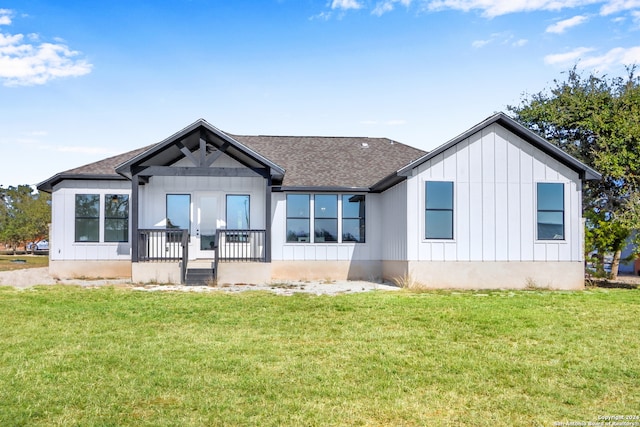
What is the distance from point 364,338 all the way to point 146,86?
12897mm

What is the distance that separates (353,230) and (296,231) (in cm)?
187

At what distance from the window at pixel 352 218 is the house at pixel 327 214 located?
0.11ft

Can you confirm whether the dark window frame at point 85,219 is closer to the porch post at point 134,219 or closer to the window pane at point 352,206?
the porch post at point 134,219

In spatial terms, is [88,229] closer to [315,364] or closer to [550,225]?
[315,364]

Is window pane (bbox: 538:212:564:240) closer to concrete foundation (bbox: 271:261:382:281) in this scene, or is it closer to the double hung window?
concrete foundation (bbox: 271:261:382:281)

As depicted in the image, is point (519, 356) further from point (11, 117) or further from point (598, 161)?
point (11, 117)

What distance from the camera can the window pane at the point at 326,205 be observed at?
1777cm

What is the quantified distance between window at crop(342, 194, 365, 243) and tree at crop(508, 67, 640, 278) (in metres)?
7.57

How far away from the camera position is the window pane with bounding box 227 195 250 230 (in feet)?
57.7

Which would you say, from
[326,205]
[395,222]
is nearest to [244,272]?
[326,205]

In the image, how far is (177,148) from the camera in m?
16.3

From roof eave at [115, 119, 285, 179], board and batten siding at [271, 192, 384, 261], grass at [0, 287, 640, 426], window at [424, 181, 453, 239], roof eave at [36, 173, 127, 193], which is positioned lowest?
grass at [0, 287, 640, 426]

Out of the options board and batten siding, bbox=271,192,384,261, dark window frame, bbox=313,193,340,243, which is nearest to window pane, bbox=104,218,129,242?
board and batten siding, bbox=271,192,384,261

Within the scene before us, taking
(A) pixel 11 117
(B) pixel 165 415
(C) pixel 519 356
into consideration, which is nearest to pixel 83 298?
(B) pixel 165 415
